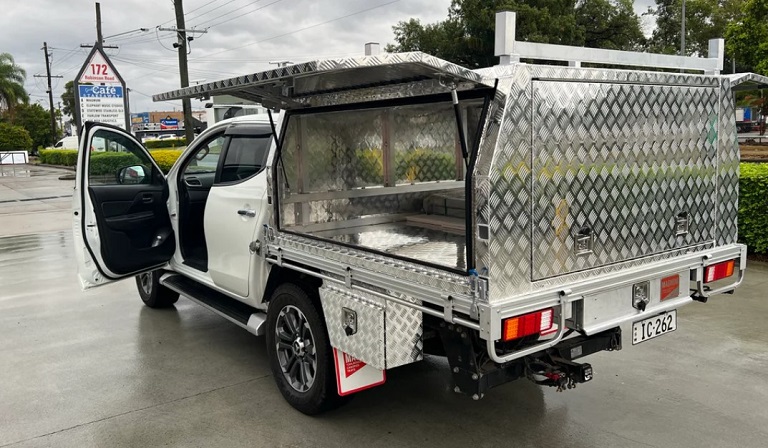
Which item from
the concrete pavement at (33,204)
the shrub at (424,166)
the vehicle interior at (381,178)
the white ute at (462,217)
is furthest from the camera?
the concrete pavement at (33,204)

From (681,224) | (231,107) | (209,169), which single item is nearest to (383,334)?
(681,224)

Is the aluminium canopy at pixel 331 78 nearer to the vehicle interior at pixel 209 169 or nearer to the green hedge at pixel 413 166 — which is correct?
the vehicle interior at pixel 209 169

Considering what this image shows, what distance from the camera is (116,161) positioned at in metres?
5.20

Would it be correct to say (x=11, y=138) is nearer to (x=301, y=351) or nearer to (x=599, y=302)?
(x=301, y=351)

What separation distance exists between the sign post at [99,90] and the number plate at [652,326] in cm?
1144

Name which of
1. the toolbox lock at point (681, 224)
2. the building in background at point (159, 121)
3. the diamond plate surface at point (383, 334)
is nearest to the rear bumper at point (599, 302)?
the toolbox lock at point (681, 224)

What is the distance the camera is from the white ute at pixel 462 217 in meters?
3.06

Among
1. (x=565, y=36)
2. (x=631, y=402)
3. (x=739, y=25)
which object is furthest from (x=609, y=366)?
(x=565, y=36)

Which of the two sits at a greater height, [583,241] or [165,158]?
[165,158]

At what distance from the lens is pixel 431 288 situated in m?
3.22

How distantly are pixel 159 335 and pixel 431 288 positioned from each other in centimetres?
357

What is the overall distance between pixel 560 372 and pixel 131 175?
4023mm

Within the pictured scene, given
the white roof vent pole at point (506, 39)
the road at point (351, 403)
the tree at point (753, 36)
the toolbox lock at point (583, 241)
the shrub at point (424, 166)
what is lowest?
the road at point (351, 403)

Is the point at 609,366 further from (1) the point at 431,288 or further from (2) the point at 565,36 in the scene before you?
(2) the point at 565,36
